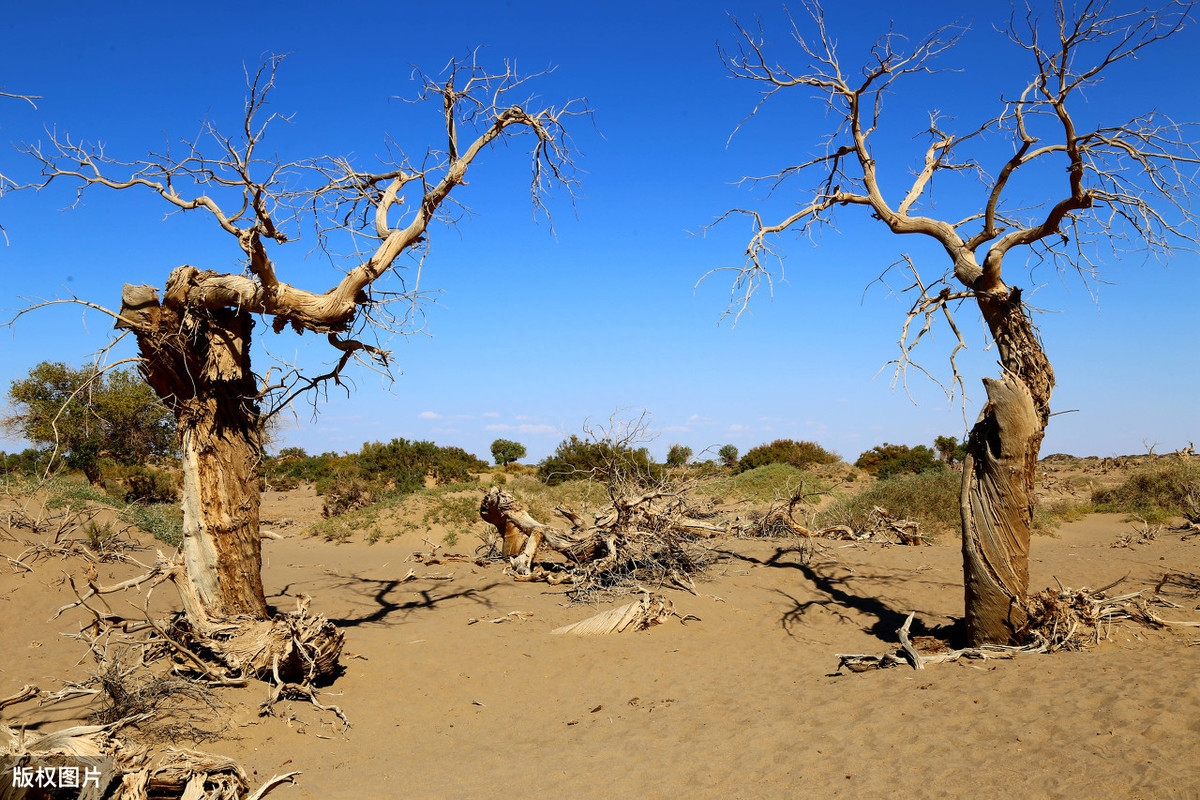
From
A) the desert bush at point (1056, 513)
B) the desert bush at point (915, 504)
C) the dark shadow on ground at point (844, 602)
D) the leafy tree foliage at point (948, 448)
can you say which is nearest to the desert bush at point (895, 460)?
the leafy tree foliage at point (948, 448)

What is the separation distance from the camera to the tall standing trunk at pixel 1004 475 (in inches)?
258

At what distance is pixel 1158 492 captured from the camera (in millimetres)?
17203

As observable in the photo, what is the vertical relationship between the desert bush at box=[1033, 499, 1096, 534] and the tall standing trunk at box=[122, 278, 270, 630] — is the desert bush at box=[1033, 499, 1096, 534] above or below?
below

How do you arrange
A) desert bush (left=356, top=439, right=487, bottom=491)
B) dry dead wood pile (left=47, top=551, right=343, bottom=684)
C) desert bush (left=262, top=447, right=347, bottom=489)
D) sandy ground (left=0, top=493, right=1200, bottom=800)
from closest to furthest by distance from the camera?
sandy ground (left=0, top=493, right=1200, bottom=800) → dry dead wood pile (left=47, top=551, right=343, bottom=684) → desert bush (left=356, top=439, right=487, bottom=491) → desert bush (left=262, top=447, right=347, bottom=489)

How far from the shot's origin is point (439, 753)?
5.29 metres

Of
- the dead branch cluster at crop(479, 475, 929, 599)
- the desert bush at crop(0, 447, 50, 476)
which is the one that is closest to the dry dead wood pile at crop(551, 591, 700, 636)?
the dead branch cluster at crop(479, 475, 929, 599)

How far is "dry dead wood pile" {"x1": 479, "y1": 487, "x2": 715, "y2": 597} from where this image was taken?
10.2 meters

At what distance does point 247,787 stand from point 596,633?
4505 millimetres

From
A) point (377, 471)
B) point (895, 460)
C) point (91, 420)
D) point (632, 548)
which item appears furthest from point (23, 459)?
point (895, 460)

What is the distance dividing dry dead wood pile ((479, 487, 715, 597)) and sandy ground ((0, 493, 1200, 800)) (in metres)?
0.57

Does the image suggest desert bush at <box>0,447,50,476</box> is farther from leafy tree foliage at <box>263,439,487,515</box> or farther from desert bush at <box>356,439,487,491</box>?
desert bush at <box>356,439,487,491</box>

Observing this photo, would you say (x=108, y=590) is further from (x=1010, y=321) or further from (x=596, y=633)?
(x=1010, y=321)

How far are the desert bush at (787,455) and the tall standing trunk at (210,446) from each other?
26.8 metres

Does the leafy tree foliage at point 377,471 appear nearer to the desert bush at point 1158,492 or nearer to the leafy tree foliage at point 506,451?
the leafy tree foliage at point 506,451
